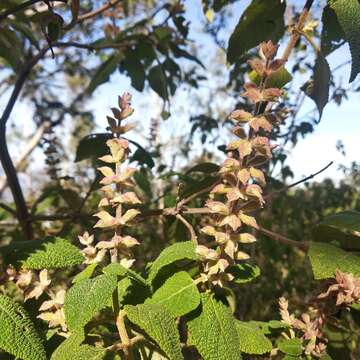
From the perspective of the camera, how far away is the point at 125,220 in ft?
2.31

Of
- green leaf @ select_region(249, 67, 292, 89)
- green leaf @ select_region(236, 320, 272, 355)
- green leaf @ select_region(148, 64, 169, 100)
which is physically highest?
green leaf @ select_region(148, 64, 169, 100)

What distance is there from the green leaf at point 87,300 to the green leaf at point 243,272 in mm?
202

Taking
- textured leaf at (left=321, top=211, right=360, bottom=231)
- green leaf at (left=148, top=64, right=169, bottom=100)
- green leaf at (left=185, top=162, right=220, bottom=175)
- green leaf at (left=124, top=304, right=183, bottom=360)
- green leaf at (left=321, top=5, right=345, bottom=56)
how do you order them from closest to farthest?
green leaf at (left=124, top=304, right=183, bottom=360) < textured leaf at (left=321, top=211, right=360, bottom=231) < green leaf at (left=321, top=5, right=345, bottom=56) < green leaf at (left=185, top=162, right=220, bottom=175) < green leaf at (left=148, top=64, right=169, bottom=100)

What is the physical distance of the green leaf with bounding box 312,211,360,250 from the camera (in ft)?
2.86

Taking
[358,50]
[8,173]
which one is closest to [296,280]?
[8,173]

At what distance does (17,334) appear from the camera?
64 centimetres

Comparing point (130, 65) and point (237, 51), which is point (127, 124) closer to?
point (237, 51)

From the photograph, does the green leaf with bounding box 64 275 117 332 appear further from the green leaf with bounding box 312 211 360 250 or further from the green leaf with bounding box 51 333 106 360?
the green leaf with bounding box 312 211 360 250

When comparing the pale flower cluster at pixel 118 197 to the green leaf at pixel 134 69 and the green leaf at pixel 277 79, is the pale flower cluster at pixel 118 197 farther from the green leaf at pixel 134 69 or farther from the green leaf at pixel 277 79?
the green leaf at pixel 134 69

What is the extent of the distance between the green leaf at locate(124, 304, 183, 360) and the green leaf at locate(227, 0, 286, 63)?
1.99 feet

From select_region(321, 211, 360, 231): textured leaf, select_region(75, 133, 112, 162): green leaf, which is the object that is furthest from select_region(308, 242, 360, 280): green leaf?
select_region(75, 133, 112, 162): green leaf

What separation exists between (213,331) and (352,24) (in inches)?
19.6

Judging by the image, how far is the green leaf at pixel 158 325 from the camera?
0.61 m

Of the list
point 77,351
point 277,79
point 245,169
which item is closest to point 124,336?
point 77,351
